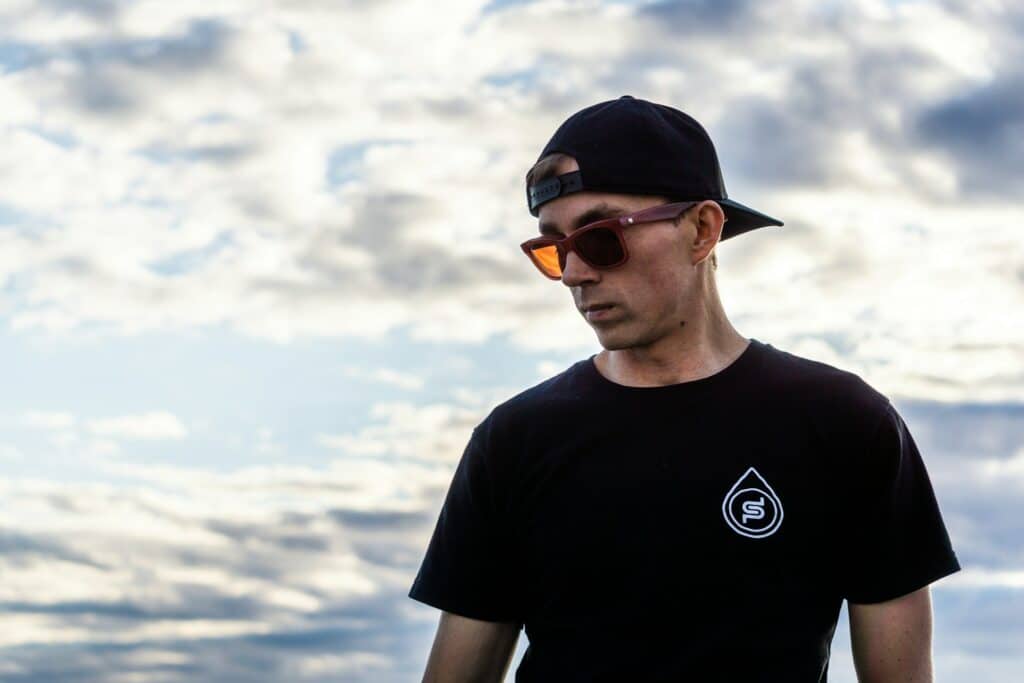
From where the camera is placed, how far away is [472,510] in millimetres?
5645

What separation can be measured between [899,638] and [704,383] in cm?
125

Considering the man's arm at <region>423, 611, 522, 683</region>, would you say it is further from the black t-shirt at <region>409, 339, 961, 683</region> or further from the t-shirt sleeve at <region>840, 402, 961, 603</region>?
the t-shirt sleeve at <region>840, 402, 961, 603</region>

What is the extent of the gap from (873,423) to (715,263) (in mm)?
885

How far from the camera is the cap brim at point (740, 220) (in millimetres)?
5594

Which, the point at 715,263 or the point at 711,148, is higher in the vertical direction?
the point at 711,148

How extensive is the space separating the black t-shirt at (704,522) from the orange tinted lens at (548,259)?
1.49 ft

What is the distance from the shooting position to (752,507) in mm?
5168


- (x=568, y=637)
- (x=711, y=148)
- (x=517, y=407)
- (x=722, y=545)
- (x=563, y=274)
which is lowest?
(x=568, y=637)

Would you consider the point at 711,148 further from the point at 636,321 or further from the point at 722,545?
the point at 722,545

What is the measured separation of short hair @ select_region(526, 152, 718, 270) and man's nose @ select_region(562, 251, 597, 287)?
368 millimetres

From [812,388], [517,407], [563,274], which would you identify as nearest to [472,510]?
[517,407]

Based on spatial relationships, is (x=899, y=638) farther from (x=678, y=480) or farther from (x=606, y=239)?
(x=606, y=239)

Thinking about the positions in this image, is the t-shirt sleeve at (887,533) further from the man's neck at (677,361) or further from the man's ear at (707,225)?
the man's ear at (707,225)

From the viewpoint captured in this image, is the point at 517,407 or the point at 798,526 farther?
the point at 517,407
